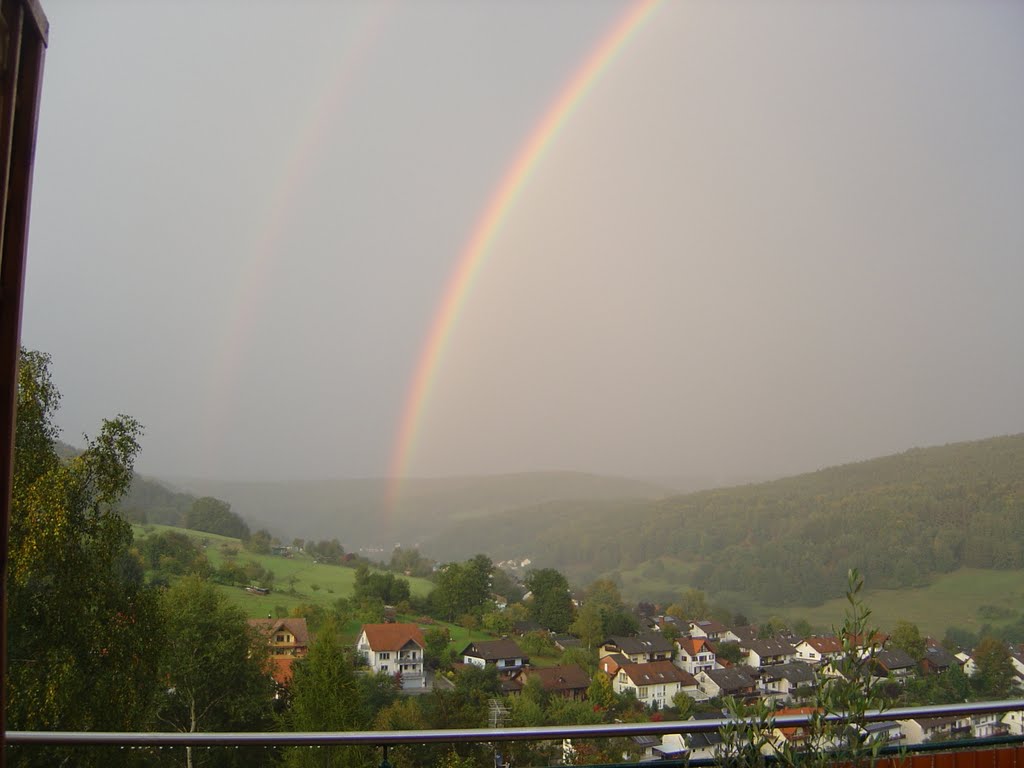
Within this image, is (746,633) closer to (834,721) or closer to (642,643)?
A: (642,643)

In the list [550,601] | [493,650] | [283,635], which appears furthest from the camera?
[550,601]

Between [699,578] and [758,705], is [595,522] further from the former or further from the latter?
[758,705]

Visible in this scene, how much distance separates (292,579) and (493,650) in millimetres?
9008

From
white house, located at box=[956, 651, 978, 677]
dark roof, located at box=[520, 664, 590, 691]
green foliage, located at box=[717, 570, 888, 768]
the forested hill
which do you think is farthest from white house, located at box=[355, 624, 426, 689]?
green foliage, located at box=[717, 570, 888, 768]

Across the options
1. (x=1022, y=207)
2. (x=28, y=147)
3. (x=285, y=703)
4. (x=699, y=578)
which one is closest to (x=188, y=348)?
(x=699, y=578)

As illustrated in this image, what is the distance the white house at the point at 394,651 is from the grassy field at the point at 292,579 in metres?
3.20

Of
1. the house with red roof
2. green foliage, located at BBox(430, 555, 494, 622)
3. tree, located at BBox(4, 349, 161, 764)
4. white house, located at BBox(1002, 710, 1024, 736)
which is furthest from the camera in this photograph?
green foliage, located at BBox(430, 555, 494, 622)

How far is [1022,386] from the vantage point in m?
45.2

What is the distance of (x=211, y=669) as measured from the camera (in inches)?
468

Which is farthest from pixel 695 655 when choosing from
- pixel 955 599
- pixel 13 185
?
pixel 13 185

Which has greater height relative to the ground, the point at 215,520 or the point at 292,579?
the point at 215,520

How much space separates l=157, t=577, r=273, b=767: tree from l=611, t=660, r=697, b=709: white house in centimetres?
748

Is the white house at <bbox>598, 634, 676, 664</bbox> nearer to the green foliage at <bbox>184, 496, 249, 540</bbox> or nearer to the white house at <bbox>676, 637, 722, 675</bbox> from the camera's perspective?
the white house at <bbox>676, 637, 722, 675</bbox>

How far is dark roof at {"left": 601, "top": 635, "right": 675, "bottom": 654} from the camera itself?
19.3 m
